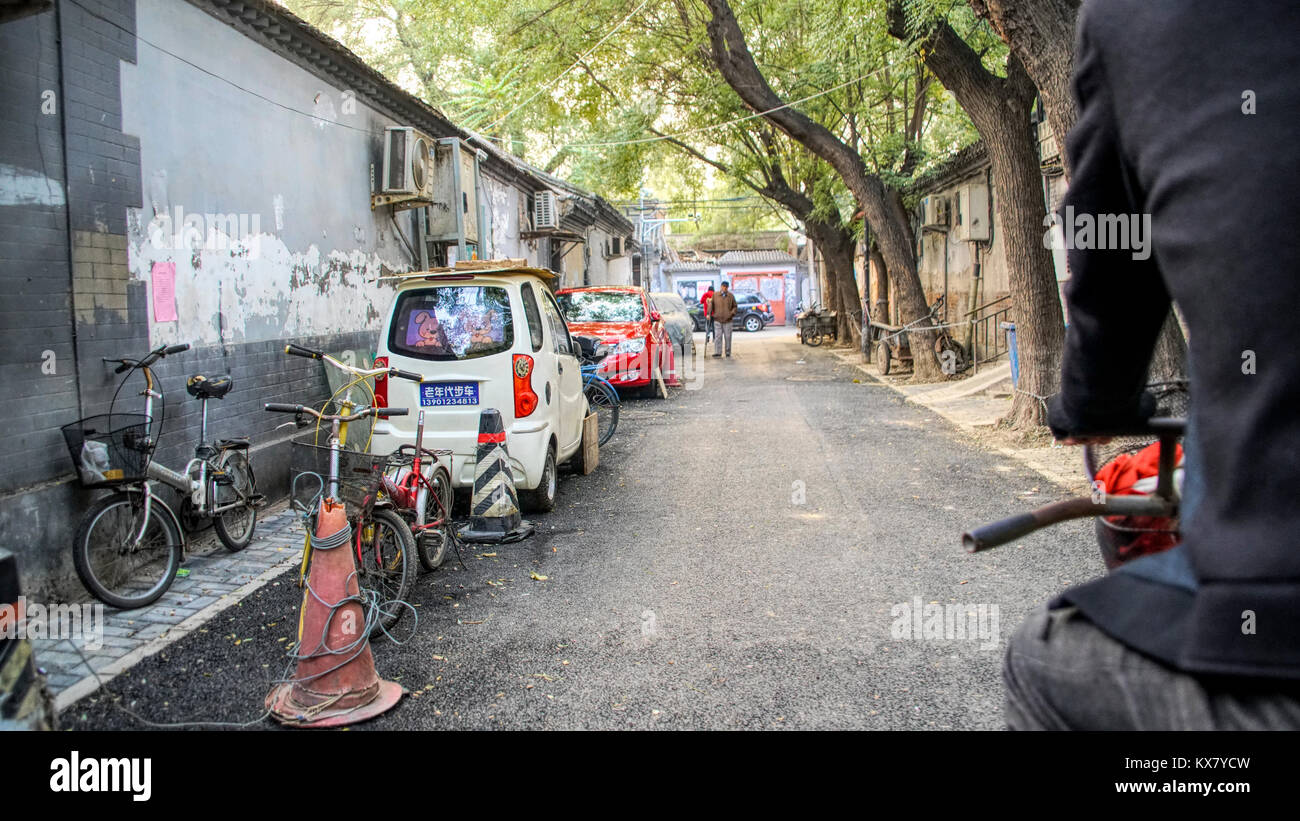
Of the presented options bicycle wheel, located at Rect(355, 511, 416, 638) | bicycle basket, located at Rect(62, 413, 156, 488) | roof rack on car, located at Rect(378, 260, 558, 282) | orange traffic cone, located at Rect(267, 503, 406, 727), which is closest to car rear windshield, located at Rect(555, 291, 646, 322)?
roof rack on car, located at Rect(378, 260, 558, 282)

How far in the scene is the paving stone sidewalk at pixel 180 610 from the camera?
4352 millimetres

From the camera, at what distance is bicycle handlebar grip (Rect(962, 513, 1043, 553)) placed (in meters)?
1.47

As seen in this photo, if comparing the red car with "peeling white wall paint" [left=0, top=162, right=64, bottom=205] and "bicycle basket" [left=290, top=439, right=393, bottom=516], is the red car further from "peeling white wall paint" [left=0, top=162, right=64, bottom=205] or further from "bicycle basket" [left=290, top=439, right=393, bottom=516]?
"bicycle basket" [left=290, top=439, right=393, bottom=516]

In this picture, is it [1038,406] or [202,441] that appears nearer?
[202,441]

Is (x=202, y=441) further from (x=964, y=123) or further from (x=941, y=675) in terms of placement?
(x=964, y=123)

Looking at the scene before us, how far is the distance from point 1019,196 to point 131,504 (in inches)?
379

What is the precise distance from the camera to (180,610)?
5.29m

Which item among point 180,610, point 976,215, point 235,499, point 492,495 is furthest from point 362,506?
point 976,215

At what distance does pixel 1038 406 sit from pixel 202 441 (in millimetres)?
8424

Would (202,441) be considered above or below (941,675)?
above

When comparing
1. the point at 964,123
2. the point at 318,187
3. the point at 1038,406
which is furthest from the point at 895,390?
the point at 318,187

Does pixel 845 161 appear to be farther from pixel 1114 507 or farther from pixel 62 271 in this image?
pixel 1114 507

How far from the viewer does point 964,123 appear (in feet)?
69.2

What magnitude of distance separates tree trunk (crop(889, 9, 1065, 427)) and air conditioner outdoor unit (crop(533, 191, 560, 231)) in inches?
380
